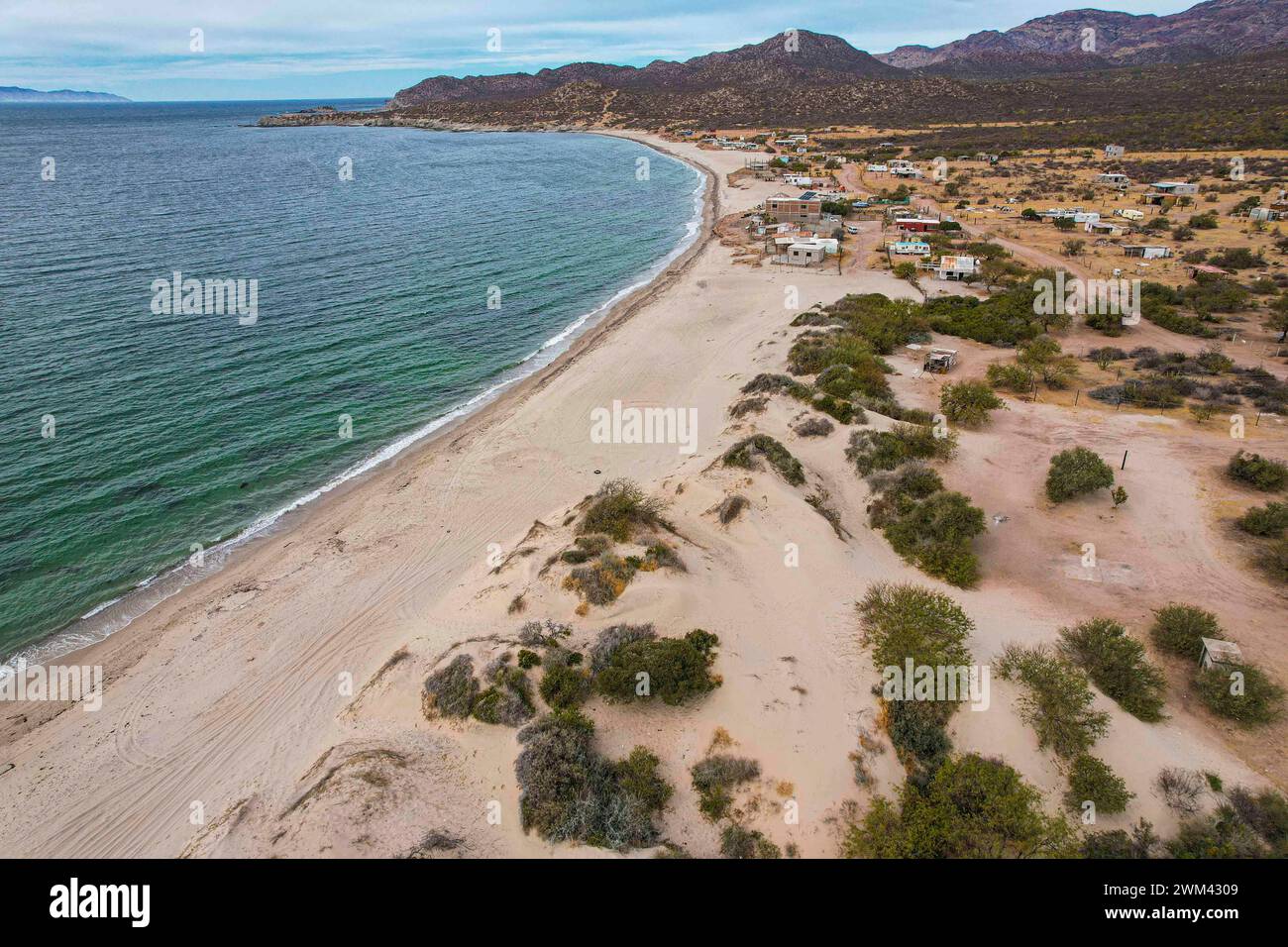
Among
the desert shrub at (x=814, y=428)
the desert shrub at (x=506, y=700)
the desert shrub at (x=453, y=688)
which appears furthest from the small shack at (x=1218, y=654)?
the desert shrub at (x=453, y=688)

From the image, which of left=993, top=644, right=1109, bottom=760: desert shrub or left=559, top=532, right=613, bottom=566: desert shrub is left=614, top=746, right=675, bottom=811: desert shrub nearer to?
left=559, top=532, right=613, bottom=566: desert shrub

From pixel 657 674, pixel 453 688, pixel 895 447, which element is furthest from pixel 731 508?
pixel 453 688

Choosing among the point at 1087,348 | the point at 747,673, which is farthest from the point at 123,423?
the point at 1087,348

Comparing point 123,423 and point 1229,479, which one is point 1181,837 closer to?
point 1229,479

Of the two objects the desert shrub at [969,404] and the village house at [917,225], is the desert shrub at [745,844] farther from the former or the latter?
the village house at [917,225]

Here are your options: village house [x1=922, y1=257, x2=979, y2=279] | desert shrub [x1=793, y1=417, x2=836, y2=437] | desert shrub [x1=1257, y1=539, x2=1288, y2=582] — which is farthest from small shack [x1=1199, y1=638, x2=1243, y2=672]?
village house [x1=922, y1=257, x2=979, y2=279]

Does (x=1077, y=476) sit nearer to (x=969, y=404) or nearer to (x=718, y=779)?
(x=969, y=404)
